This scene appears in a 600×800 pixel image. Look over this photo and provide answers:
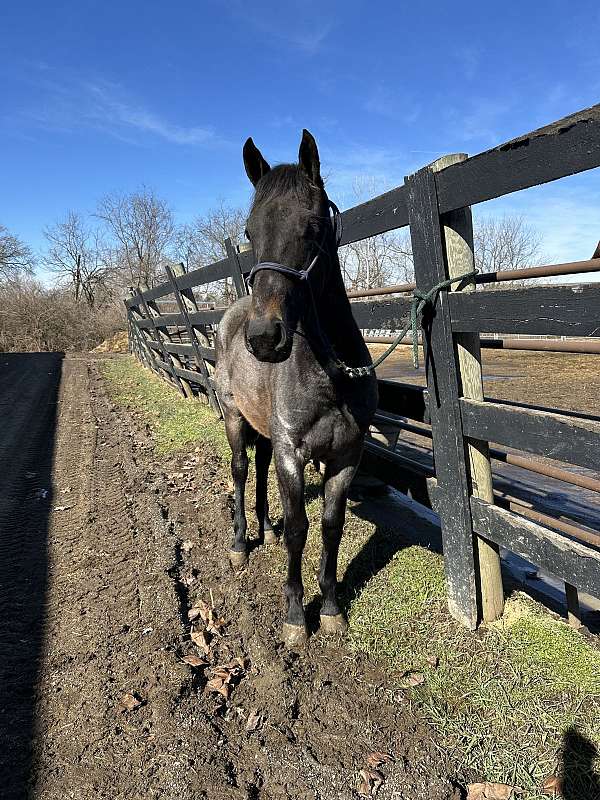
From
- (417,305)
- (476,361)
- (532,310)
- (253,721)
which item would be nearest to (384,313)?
(417,305)

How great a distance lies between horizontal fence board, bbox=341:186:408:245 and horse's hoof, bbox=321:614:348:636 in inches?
93.9

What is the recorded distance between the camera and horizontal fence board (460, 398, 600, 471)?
2055 mm

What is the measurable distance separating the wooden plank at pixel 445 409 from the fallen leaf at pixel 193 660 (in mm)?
1529

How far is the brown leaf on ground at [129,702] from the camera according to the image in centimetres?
253

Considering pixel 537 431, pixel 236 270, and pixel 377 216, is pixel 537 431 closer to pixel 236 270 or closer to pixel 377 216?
pixel 377 216

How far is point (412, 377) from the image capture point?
603 inches

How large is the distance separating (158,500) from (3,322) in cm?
3138

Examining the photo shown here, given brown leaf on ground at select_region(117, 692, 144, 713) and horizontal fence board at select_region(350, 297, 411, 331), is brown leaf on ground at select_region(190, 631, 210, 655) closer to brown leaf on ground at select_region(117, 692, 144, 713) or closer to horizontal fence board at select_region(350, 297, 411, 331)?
brown leaf on ground at select_region(117, 692, 144, 713)

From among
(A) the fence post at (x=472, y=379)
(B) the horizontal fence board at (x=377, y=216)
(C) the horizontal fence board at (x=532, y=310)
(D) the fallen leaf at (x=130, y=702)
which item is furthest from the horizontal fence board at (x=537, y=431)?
(D) the fallen leaf at (x=130, y=702)

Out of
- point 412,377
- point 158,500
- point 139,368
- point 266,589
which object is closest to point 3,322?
point 139,368

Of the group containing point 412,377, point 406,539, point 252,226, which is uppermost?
point 252,226

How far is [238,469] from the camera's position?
14.5 ft

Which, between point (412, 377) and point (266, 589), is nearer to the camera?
point (266, 589)

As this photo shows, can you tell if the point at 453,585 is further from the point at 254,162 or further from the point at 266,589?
the point at 254,162
